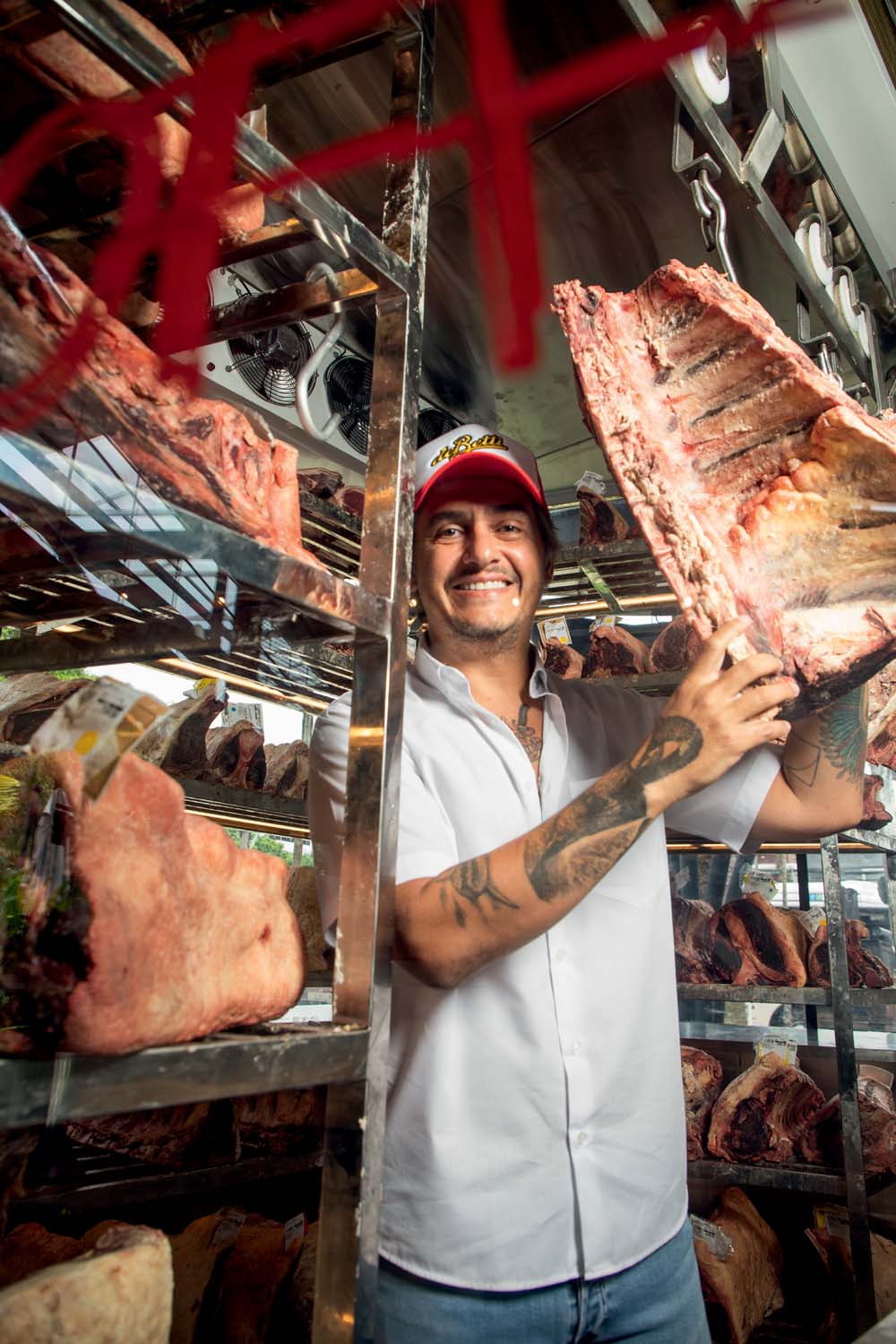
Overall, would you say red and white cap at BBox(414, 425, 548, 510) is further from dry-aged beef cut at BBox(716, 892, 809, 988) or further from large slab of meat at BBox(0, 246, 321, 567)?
dry-aged beef cut at BBox(716, 892, 809, 988)

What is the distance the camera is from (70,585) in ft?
4.12

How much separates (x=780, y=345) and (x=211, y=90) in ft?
3.43

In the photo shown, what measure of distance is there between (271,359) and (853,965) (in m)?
3.56

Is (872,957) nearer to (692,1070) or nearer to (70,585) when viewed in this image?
(692,1070)

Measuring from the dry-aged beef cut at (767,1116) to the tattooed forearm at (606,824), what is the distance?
2541mm

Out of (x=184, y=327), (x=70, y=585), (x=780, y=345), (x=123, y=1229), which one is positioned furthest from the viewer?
(x=780, y=345)

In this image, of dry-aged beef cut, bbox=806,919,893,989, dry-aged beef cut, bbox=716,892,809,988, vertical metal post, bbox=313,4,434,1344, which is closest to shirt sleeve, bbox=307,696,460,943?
vertical metal post, bbox=313,4,434,1344

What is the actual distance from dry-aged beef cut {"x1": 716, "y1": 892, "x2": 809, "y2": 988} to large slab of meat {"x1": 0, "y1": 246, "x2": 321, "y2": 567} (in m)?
3.17

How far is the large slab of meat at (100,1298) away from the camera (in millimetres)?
858

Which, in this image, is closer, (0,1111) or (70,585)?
(0,1111)

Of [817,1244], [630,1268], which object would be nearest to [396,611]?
[630,1268]

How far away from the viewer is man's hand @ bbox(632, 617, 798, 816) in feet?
4.88

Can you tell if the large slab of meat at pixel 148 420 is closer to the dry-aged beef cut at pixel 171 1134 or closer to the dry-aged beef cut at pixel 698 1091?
the dry-aged beef cut at pixel 171 1134

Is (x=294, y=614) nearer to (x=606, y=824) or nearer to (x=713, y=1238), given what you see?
(x=606, y=824)
